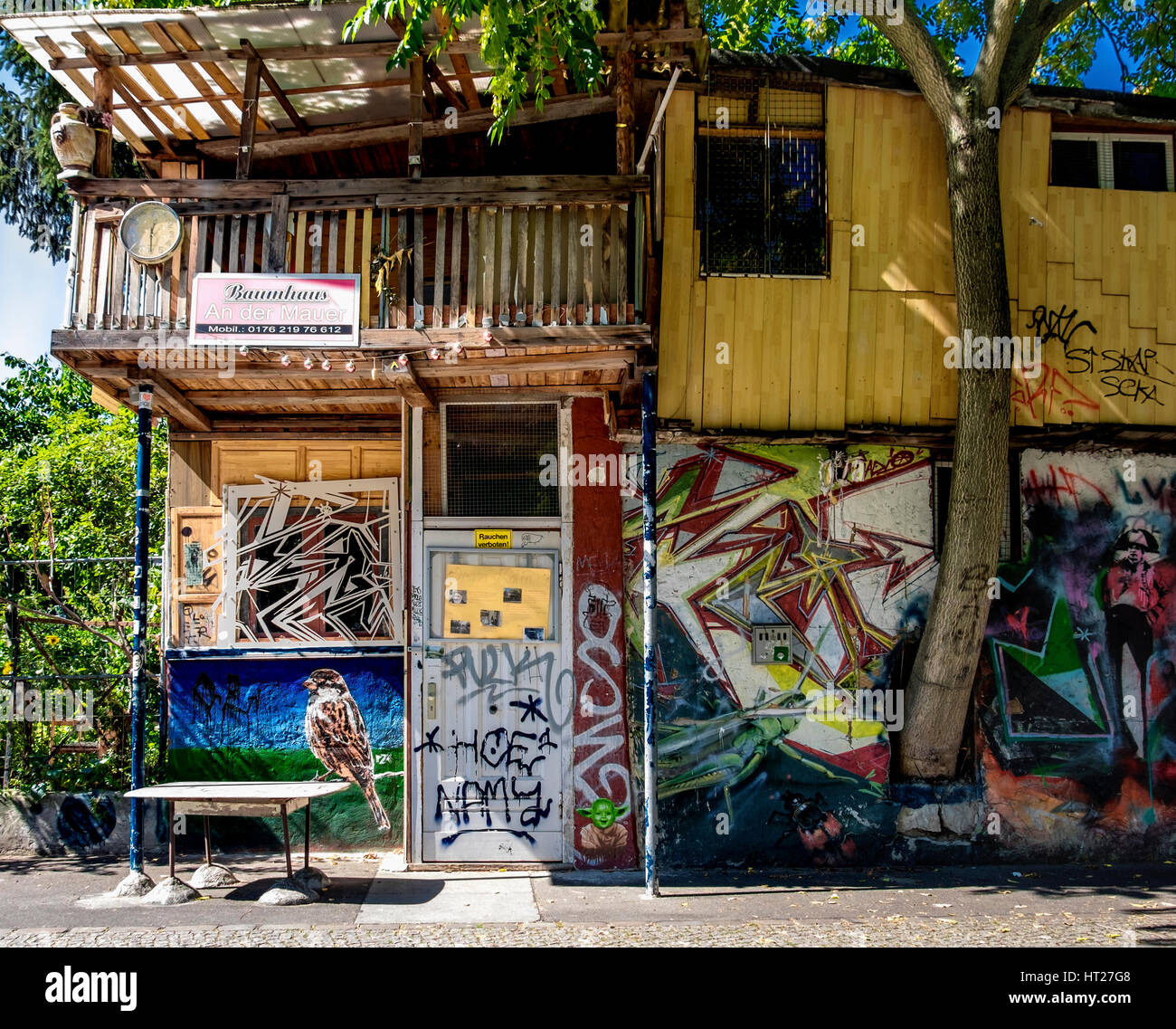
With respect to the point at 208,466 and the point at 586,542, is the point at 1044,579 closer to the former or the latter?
the point at 586,542

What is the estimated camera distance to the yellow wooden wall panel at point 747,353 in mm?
9641

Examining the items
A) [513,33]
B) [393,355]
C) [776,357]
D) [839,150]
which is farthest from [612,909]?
[839,150]

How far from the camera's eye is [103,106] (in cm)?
880

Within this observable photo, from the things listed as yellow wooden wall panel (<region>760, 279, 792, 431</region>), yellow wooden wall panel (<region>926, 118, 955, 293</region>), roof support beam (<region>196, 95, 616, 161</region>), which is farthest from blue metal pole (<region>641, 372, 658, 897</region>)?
yellow wooden wall panel (<region>926, 118, 955, 293</region>)

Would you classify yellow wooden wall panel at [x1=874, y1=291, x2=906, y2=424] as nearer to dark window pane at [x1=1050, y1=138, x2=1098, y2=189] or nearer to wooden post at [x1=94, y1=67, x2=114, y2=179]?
dark window pane at [x1=1050, y1=138, x2=1098, y2=189]

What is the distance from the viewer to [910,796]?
9492 mm

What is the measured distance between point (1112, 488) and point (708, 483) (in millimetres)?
3809

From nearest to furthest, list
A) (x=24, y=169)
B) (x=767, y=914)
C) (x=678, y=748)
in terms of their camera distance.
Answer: (x=767, y=914) → (x=678, y=748) → (x=24, y=169)

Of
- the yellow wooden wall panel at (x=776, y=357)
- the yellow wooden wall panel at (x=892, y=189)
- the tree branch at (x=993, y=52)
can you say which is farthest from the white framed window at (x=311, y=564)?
the tree branch at (x=993, y=52)

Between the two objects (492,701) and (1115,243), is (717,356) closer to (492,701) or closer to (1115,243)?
(492,701)

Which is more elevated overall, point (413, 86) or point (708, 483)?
point (413, 86)

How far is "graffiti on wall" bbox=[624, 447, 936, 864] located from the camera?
9.41m

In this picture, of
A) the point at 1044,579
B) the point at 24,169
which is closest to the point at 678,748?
the point at 1044,579

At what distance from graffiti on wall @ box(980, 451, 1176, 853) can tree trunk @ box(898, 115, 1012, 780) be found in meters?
0.66
